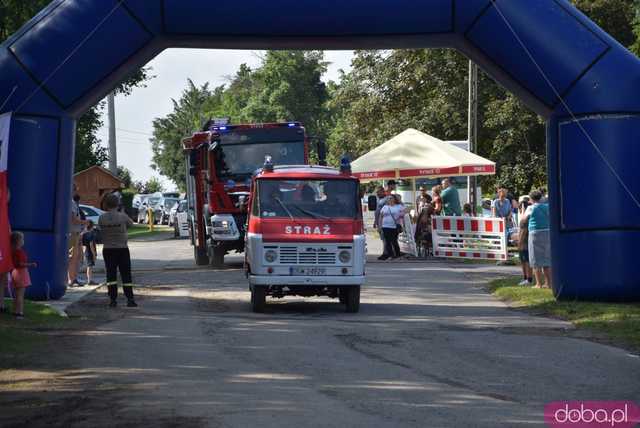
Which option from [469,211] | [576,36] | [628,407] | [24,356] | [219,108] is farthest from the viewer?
[219,108]

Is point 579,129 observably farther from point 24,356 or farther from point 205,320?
point 24,356

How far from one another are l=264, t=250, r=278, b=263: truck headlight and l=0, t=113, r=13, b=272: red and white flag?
11.8 feet

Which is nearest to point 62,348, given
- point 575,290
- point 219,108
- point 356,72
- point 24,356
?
point 24,356

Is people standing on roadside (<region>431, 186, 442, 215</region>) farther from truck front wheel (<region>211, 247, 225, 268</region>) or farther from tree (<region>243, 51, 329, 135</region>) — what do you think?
tree (<region>243, 51, 329, 135</region>)

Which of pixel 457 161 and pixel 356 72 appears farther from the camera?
pixel 356 72

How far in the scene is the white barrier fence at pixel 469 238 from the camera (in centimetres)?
2925

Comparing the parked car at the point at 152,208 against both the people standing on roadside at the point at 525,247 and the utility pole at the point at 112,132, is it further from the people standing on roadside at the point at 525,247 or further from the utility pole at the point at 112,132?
the people standing on roadside at the point at 525,247

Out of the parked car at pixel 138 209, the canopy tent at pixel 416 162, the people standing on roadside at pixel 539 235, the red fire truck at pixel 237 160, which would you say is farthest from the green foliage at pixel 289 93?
the people standing on roadside at pixel 539 235

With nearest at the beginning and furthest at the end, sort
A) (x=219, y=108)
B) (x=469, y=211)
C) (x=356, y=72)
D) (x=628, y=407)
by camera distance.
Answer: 1. (x=628, y=407)
2. (x=469, y=211)
3. (x=356, y=72)
4. (x=219, y=108)

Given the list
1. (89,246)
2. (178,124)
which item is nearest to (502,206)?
(89,246)

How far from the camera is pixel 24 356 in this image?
1258 centimetres

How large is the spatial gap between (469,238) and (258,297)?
1320 cm

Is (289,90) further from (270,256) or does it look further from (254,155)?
(270,256)

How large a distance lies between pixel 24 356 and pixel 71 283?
31.7 ft
